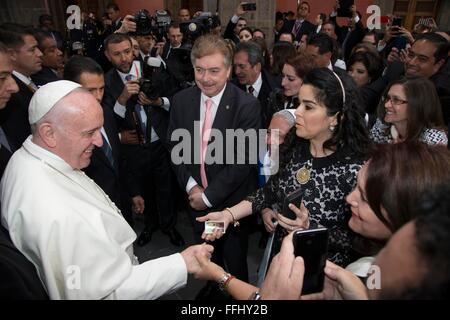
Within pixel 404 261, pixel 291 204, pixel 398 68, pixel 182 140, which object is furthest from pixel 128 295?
pixel 398 68

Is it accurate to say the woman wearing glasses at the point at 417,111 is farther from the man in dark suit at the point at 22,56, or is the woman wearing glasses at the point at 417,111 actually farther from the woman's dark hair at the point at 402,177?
the man in dark suit at the point at 22,56

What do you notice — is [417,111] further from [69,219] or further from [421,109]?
[69,219]

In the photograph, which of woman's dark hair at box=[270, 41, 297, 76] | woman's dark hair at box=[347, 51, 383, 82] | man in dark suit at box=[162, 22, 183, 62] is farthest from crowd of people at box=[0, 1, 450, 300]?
man in dark suit at box=[162, 22, 183, 62]

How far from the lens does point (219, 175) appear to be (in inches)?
105

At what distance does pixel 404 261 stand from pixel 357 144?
1.28m

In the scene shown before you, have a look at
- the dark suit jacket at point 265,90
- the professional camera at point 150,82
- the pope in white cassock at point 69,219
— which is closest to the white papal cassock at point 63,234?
the pope in white cassock at point 69,219

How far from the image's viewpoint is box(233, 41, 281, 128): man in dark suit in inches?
150

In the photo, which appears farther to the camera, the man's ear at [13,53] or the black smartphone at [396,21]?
the black smartphone at [396,21]

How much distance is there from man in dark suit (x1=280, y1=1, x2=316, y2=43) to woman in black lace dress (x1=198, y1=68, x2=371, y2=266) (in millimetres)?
6506

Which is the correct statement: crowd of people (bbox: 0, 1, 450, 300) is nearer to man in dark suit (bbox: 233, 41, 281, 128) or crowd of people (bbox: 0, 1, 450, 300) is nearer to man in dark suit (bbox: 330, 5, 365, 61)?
man in dark suit (bbox: 233, 41, 281, 128)

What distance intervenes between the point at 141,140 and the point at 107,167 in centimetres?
89

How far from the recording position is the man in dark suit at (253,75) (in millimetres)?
3814

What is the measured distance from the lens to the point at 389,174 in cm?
133

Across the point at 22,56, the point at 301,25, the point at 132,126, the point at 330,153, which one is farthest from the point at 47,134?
the point at 301,25
